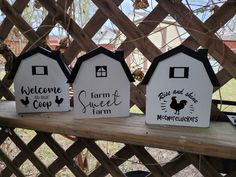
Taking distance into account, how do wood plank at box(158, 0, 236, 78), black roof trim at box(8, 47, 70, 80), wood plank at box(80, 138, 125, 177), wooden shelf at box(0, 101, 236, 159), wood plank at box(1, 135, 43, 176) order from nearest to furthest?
wooden shelf at box(0, 101, 236, 159)
wood plank at box(158, 0, 236, 78)
black roof trim at box(8, 47, 70, 80)
wood plank at box(80, 138, 125, 177)
wood plank at box(1, 135, 43, 176)

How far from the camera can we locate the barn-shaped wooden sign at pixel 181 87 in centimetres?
73

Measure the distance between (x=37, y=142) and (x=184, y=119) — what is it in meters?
0.64

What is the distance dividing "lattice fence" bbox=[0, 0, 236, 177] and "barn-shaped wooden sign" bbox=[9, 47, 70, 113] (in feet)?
0.40

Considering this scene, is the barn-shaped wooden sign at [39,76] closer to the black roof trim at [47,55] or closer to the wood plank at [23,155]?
the black roof trim at [47,55]

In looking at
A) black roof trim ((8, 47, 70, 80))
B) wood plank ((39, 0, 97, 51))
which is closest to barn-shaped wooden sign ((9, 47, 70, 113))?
black roof trim ((8, 47, 70, 80))

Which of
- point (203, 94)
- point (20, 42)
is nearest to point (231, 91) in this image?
point (203, 94)

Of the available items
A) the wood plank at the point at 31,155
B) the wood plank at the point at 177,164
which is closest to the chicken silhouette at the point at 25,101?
the wood plank at the point at 31,155

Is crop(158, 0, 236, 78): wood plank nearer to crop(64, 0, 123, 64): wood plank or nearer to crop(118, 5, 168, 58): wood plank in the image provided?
crop(118, 5, 168, 58): wood plank

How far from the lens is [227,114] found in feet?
2.74

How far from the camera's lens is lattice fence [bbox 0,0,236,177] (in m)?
0.78

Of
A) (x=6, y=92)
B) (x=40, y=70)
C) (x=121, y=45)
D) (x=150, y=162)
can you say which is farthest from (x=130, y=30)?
(x=6, y=92)

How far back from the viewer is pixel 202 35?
783 mm

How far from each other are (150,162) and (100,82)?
0.34 m

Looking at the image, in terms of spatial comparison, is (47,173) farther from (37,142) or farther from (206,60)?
(206,60)
